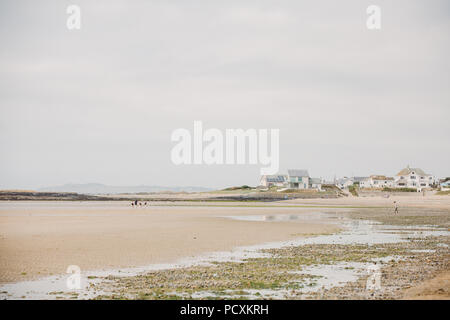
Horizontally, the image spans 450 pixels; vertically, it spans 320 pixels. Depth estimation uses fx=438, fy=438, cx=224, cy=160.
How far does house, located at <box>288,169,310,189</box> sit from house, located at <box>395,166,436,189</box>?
119 ft

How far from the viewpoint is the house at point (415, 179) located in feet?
509

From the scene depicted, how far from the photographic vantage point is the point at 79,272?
1636cm

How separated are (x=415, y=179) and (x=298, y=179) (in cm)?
4465

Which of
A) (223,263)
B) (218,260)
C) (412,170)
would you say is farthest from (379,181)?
(223,263)

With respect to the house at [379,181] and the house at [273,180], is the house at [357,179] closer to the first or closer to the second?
the house at [379,181]

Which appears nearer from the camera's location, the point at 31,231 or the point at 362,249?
the point at 362,249

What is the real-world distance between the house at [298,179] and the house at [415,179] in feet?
119

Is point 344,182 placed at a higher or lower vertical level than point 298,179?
lower

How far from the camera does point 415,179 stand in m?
156

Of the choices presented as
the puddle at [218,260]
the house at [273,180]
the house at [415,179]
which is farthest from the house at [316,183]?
the puddle at [218,260]

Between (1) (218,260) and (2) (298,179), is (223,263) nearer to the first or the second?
(1) (218,260)

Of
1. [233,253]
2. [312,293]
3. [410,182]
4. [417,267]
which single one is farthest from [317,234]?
[410,182]
